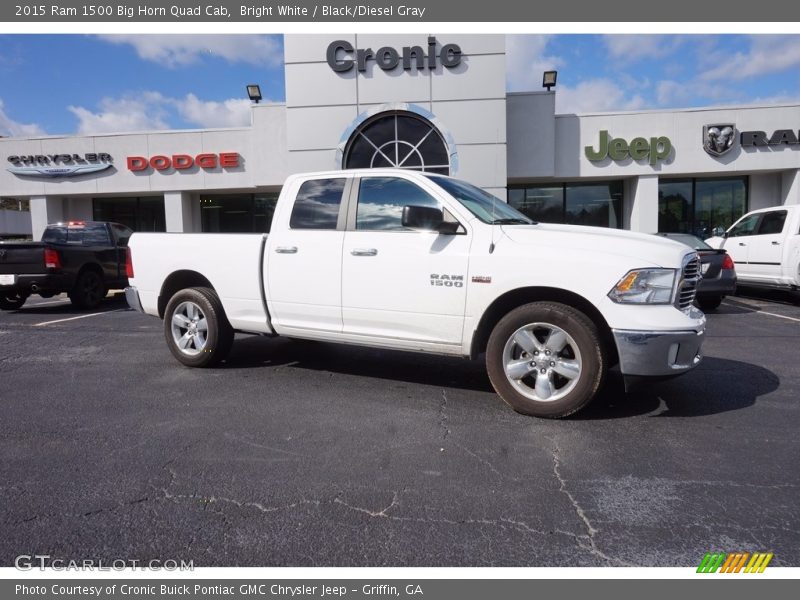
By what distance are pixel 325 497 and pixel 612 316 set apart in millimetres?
2367

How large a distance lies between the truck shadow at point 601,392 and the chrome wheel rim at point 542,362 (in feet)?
1.09

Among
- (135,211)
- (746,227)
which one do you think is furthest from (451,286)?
(135,211)

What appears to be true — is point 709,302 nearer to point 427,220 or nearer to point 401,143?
point 427,220

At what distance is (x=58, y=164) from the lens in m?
21.1

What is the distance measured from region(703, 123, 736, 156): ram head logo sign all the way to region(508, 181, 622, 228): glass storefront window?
309 centimetres

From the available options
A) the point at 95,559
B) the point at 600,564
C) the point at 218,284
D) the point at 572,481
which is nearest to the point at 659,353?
the point at 572,481

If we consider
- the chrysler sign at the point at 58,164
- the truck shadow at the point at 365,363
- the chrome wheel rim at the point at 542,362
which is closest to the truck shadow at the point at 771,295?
the truck shadow at the point at 365,363

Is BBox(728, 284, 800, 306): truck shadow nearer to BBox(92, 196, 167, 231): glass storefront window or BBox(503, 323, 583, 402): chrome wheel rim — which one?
BBox(503, 323, 583, 402): chrome wheel rim

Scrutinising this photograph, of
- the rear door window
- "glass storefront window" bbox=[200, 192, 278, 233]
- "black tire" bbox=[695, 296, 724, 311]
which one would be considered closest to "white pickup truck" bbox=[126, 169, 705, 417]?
"black tire" bbox=[695, 296, 724, 311]

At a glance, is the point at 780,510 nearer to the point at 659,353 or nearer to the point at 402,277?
the point at 659,353

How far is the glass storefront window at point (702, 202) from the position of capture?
19.9 m

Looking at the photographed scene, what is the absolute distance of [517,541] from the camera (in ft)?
8.42
